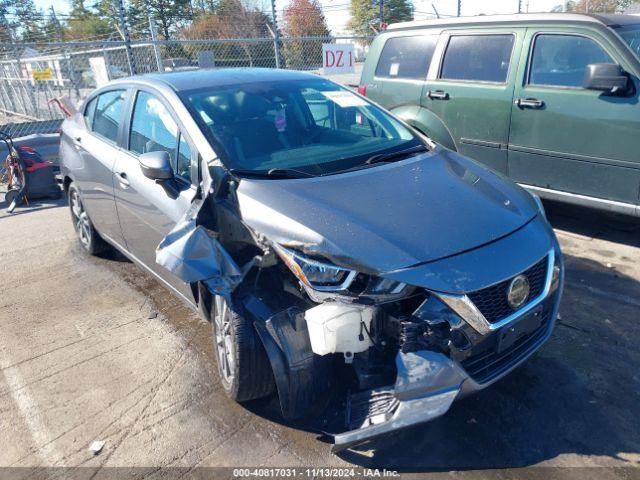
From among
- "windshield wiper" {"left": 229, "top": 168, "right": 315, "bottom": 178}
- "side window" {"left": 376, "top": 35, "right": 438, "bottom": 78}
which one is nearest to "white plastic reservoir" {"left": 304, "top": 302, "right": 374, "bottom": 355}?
"windshield wiper" {"left": 229, "top": 168, "right": 315, "bottom": 178}

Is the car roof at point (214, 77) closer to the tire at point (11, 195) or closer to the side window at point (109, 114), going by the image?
the side window at point (109, 114)

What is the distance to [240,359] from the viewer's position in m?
2.72

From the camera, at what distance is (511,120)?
5156 millimetres

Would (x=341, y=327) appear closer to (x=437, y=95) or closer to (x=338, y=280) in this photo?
(x=338, y=280)

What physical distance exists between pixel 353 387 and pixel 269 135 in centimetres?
171

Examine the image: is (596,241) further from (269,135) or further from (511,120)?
(269,135)

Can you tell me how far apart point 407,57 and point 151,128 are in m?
3.57

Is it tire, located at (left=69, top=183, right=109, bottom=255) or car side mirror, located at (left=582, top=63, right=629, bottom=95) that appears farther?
tire, located at (left=69, top=183, right=109, bottom=255)

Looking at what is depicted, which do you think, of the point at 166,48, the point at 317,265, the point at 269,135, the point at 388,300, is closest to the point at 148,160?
the point at 269,135

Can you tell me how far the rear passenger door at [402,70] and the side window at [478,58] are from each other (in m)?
0.27

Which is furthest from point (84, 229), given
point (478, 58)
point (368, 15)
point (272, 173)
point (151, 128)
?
point (368, 15)

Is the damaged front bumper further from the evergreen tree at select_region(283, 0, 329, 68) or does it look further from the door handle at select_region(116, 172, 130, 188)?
the evergreen tree at select_region(283, 0, 329, 68)

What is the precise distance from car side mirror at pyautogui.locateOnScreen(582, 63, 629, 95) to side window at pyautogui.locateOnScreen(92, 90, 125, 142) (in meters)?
3.91

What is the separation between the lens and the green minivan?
14.7 ft
